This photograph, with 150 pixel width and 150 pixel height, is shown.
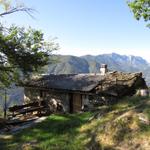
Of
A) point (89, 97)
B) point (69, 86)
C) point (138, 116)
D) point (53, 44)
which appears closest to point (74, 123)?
point (138, 116)

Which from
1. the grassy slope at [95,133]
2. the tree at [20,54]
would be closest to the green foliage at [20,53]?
the tree at [20,54]

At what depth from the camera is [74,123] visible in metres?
18.4

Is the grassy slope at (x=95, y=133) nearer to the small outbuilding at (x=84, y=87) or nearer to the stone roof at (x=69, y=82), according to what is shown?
the small outbuilding at (x=84, y=87)

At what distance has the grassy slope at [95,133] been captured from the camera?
519 inches

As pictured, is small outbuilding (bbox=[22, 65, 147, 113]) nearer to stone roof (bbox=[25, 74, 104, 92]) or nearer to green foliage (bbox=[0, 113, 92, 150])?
stone roof (bbox=[25, 74, 104, 92])

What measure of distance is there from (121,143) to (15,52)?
24019 millimetres

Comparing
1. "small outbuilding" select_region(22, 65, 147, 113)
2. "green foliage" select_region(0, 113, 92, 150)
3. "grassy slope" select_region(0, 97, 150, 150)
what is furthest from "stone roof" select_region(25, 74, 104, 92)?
"grassy slope" select_region(0, 97, 150, 150)

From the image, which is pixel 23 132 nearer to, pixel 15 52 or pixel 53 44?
pixel 15 52

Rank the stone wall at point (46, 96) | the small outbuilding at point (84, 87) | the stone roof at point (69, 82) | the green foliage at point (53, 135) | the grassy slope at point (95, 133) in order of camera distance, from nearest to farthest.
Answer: the grassy slope at point (95, 133), the green foliage at point (53, 135), the small outbuilding at point (84, 87), the stone roof at point (69, 82), the stone wall at point (46, 96)

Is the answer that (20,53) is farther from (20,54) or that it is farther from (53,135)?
(53,135)

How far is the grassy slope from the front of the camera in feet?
43.2

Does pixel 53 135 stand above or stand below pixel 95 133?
below

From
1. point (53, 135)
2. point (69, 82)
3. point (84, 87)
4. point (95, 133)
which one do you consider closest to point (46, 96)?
point (69, 82)

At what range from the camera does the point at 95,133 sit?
1487 cm
